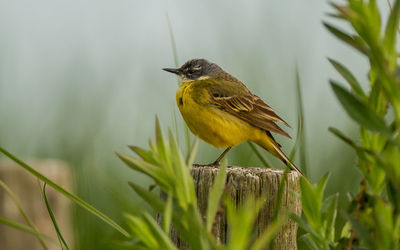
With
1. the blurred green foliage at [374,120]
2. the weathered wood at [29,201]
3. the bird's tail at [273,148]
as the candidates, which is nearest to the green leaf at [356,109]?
the blurred green foliage at [374,120]

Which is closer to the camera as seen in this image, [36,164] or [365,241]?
[365,241]

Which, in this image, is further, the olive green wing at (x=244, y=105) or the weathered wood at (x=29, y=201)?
the weathered wood at (x=29, y=201)

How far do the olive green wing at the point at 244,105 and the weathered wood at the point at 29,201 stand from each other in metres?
1.67

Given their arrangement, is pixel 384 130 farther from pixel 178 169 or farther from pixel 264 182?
pixel 264 182

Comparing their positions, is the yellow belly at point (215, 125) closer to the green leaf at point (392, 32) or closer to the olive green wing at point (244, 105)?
the olive green wing at point (244, 105)

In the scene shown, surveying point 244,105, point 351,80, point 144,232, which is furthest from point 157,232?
point 244,105

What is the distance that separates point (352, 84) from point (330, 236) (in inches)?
18.1

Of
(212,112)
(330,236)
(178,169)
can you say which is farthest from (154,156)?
(212,112)

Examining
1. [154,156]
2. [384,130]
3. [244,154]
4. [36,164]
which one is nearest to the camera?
[384,130]

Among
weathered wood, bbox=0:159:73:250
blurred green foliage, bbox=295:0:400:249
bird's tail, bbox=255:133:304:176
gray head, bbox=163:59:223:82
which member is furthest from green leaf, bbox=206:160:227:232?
gray head, bbox=163:59:223:82

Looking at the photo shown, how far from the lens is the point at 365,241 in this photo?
1.09 meters

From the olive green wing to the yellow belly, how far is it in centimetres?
8

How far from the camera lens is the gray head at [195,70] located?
5761 millimetres

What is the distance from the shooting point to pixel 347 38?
1.11m
